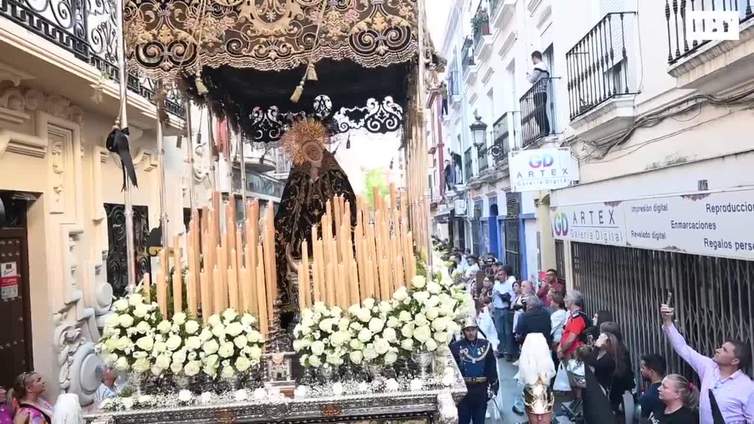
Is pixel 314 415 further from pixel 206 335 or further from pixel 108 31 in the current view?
pixel 108 31

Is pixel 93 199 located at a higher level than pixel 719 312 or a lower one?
higher

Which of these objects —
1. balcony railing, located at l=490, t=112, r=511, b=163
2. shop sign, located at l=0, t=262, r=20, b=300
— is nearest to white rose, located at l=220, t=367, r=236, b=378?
shop sign, located at l=0, t=262, r=20, b=300

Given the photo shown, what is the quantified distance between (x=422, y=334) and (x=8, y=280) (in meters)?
4.31

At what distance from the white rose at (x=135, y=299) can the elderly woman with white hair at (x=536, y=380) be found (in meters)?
2.12

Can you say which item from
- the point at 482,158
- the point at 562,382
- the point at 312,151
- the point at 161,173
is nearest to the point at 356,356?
the point at 161,173

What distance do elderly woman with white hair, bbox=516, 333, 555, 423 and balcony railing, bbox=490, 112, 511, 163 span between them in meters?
9.45

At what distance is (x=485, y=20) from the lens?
51.3ft

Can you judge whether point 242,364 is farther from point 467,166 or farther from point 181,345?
point 467,166

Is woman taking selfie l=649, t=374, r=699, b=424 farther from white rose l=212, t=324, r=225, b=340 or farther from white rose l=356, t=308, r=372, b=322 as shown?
white rose l=212, t=324, r=225, b=340

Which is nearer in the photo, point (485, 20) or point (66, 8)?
point (66, 8)

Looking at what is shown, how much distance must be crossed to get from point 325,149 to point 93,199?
3.77m

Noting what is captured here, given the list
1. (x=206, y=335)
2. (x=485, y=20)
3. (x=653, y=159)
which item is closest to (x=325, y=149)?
(x=206, y=335)

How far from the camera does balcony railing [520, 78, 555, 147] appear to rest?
10.4 metres

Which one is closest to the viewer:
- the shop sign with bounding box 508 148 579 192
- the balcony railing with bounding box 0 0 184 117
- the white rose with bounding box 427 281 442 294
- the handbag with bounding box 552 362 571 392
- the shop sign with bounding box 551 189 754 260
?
the white rose with bounding box 427 281 442 294
